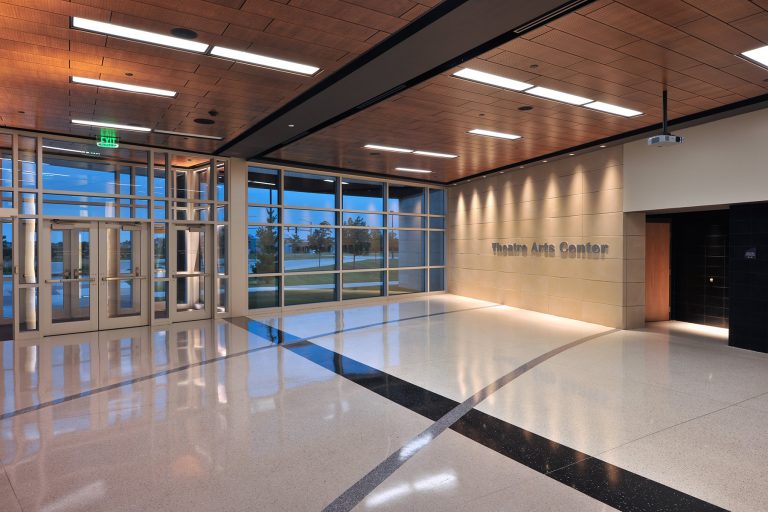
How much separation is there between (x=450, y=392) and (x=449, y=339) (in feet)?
10.9

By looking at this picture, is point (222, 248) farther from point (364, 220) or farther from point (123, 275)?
point (364, 220)

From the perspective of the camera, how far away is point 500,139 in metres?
10.1

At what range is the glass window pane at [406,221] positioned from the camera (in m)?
15.9

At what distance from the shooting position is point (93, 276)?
10.1m

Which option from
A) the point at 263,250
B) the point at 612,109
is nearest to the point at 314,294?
A: the point at 263,250

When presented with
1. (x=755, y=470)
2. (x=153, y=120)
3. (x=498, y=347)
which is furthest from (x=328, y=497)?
(x=153, y=120)

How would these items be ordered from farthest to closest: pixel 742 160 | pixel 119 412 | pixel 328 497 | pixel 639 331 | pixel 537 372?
pixel 639 331 < pixel 742 160 < pixel 537 372 < pixel 119 412 < pixel 328 497

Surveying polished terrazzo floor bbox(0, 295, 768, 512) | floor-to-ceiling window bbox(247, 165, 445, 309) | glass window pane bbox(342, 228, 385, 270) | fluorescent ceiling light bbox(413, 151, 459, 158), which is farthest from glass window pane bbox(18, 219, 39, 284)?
fluorescent ceiling light bbox(413, 151, 459, 158)

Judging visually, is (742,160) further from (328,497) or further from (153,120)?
(153,120)

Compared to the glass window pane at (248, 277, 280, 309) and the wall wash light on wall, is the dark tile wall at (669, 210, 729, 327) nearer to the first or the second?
the wall wash light on wall

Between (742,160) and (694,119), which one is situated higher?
(694,119)

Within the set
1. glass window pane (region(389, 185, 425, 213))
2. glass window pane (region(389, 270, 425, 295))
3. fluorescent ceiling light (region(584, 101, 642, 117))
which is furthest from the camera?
glass window pane (region(389, 270, 425, 295))

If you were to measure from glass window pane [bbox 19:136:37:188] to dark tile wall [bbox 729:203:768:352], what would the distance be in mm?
13724

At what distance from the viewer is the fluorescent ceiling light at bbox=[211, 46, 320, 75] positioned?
18.7 feet
